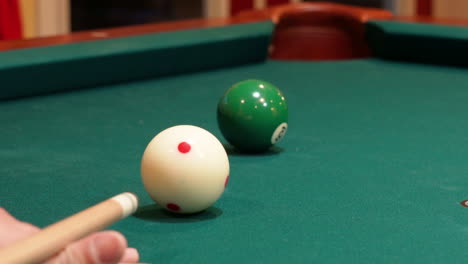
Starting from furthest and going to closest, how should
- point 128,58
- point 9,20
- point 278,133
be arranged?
1. point 9,20
2. point 128,58
3. point 278,133

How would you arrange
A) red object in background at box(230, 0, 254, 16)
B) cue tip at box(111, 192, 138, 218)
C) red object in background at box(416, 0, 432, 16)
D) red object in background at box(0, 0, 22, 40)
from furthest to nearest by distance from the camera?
red object in background at box(416, 0, 432, 16) → red object in background at box(230, 0, 254, 16) → red object in background at box(0, 0, 22, 40) → cue tip at box(111, 192, 138, 218)

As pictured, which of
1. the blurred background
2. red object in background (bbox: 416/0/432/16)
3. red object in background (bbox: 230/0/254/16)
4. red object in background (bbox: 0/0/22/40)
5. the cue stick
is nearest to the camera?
the cue stick

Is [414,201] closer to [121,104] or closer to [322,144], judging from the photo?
[322,144]

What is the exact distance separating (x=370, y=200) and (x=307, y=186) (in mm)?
179

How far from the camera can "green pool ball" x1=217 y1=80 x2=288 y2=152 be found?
2096mm

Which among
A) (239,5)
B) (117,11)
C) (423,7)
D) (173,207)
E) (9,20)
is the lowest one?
(117,11)

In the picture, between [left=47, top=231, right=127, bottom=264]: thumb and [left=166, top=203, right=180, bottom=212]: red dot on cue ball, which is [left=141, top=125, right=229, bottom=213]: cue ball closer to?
[left=166, top=203, right=180, bottom=212]: red dot on cue ball

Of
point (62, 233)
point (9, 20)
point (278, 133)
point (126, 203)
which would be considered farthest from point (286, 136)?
point (9, 20)

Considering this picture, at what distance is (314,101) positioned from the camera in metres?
2.98

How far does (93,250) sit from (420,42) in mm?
2886

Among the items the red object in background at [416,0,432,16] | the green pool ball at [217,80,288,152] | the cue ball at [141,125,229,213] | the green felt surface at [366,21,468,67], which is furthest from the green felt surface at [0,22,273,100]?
the red object in background at [416,0,432,16]

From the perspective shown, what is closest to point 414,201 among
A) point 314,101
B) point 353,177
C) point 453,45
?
point 353,177

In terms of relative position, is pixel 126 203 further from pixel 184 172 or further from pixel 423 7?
pixel 423 7

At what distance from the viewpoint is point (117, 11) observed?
7.75 metres
